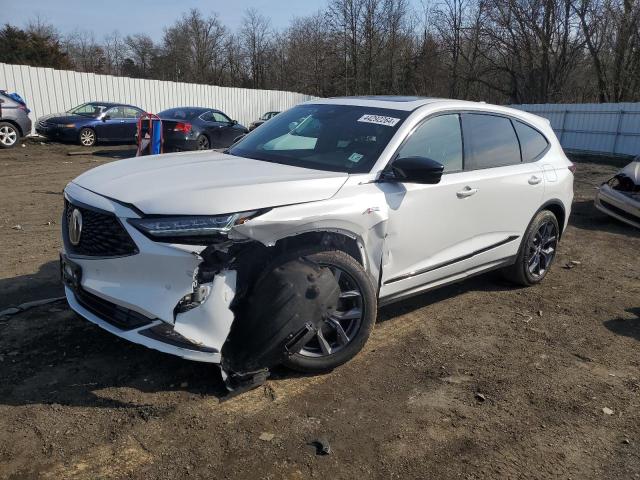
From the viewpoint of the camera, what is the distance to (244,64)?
5331cm

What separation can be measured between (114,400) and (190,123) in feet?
43.0

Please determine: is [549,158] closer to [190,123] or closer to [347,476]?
[347,476]

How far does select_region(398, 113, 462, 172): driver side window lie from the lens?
3913 mm

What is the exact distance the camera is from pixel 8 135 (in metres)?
15.0

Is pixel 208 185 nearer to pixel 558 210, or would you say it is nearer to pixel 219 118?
pixel 558 210

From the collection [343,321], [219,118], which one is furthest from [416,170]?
[219,118]

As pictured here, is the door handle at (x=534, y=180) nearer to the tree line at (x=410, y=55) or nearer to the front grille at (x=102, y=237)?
the front grille at (x=102, y=237)

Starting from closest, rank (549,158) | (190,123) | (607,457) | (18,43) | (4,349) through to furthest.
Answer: (607,457)
(4,349)
(549,158)
(190,123)
(18,43)

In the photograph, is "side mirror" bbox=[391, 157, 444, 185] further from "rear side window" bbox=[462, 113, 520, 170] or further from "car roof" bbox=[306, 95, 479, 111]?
"rear side window" bbox=[462, 113, 520, 170]

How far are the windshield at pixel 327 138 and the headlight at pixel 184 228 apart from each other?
3.46 ft

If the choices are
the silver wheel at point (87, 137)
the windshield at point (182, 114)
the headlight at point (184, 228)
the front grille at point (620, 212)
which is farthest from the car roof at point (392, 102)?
the silver wheel at point (87, 137)

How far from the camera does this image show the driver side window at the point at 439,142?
3.91m

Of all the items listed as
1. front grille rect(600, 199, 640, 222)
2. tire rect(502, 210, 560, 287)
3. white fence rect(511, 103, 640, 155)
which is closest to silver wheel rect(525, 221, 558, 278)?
tire rect(502, 210, 560, 287)

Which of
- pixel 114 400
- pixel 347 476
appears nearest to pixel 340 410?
pixel 347 476
